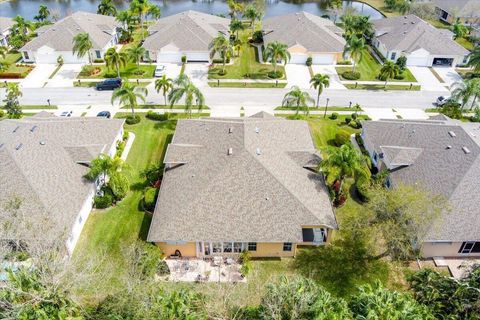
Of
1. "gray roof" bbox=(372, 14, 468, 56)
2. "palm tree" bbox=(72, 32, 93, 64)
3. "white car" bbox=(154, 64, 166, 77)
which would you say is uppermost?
"gray roof" bbox=(372, 14, 468, 56)

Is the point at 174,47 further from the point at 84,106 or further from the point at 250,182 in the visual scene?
the point at 250,182

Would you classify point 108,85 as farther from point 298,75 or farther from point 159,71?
point 298,75

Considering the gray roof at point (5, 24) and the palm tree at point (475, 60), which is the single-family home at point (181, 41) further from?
the palm tree at point (475, 60)

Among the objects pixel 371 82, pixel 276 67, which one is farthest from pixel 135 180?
pixel 371 82

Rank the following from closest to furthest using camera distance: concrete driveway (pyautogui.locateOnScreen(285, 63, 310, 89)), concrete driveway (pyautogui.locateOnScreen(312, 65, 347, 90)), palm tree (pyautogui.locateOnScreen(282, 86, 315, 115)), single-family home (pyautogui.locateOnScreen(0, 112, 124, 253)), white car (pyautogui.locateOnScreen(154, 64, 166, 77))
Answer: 1. single-family home (pyautogui.locateOnScreen(0, 112, 124, 253))
2. palm tree (pyautogui.locateOnScreen(282, 86, 315, 115))
3. concrete driveway (pyautogui.locateOnScreen(312, 65, 347, 90))
4. concrete driveway (pyautogui.locateOnScreen(285, 63, 310, 89))
5. white car (pyautogui.locateOnScreen(154, 64, 166, 77))

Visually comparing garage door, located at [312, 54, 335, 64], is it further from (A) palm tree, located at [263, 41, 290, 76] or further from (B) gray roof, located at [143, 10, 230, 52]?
(B) gray roof, located at [143, 10, 230, 52]

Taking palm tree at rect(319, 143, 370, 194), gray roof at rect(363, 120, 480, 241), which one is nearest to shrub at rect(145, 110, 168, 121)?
palm tree at rect(319, 143, 370, 194)

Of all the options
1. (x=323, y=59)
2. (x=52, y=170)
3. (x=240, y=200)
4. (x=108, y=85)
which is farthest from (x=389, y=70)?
(x=52, y=170)
